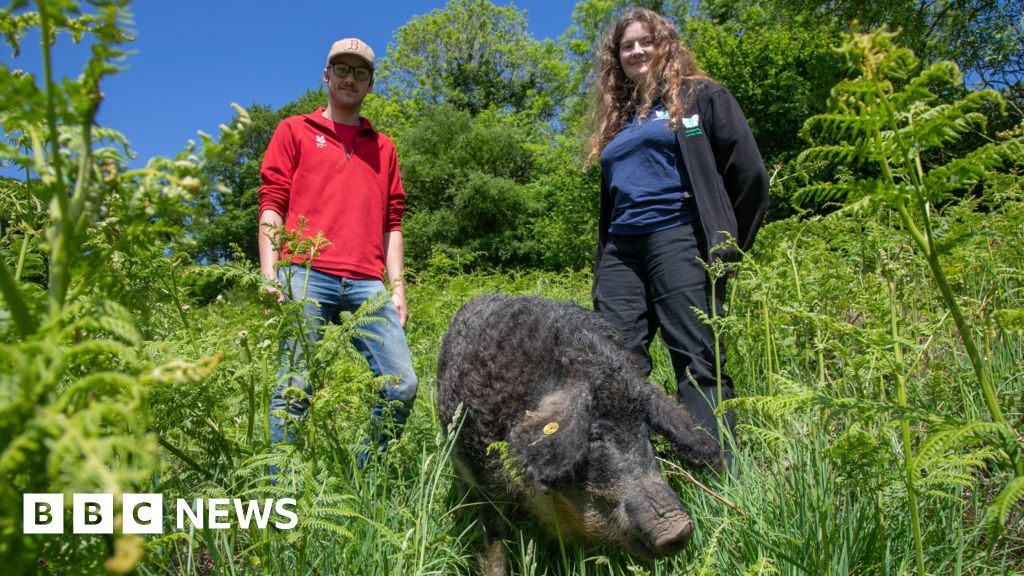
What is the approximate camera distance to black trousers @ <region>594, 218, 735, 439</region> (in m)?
3.20

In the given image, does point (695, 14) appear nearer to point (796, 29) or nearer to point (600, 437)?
point (796, 29)

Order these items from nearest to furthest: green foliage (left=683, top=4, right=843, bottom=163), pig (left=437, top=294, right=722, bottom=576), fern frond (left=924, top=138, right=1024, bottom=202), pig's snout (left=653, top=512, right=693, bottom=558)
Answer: fern frond (left=924, top=138, right=1024, bottom=202) < pig's snout (left=653, top=512, right=693, bottom=558) < pig (left=437, top=294, right=722, bottom=576) < green foliage (left=683, top=4, right=843, bottom=163)

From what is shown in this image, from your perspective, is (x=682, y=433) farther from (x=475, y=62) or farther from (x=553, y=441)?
(x=475, y=62)

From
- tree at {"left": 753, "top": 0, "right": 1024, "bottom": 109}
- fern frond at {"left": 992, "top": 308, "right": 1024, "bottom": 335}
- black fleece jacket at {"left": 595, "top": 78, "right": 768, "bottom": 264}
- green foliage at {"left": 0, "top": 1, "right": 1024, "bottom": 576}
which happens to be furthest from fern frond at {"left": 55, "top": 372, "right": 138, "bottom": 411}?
tree at {"left": 753, "top": 0, "right": 1024, "bottom": 109}

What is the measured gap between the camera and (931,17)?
16719 millimetres

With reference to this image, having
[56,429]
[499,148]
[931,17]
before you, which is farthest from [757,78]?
[56,429]

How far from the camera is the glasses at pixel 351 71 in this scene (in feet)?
12.2

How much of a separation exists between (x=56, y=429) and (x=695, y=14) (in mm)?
32802

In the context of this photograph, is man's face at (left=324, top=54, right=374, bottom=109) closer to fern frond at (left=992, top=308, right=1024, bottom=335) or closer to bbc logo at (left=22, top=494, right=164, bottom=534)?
bbc logo at (left=22, top=494, right=164, bottom=534)

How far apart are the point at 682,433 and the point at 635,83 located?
2427 mm

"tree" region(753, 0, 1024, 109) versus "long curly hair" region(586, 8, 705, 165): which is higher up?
"tree" region(753, 0, 1024, 109)

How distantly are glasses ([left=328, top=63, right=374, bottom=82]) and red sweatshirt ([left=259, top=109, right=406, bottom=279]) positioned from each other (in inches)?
12.2

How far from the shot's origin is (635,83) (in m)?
4.03

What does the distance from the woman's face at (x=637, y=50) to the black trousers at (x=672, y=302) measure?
3.50 ft
